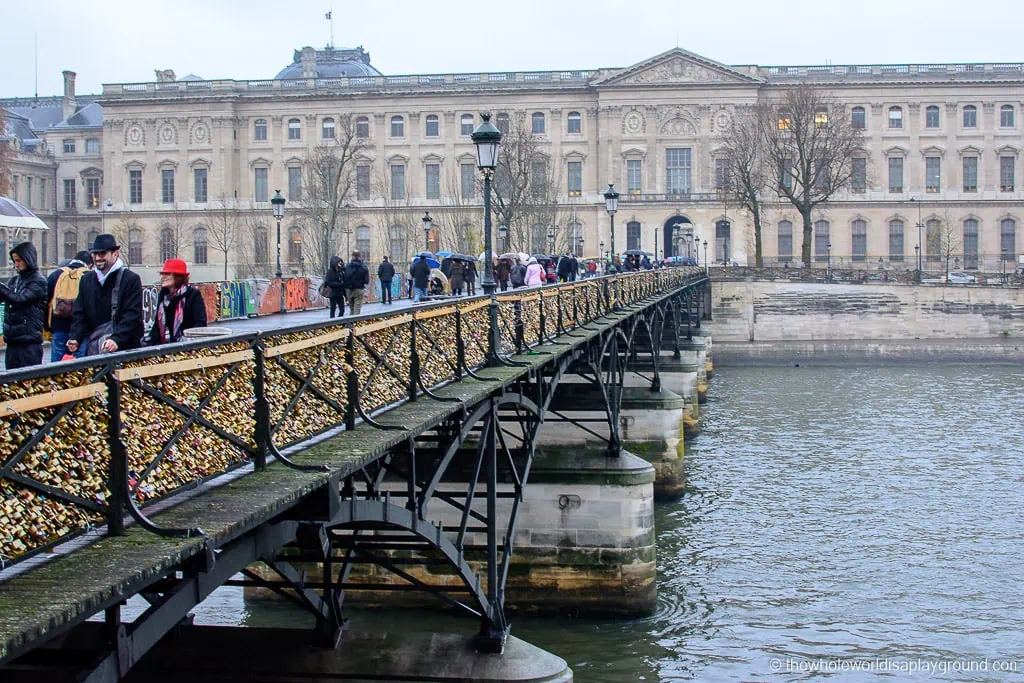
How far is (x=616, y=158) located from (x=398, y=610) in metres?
87.3

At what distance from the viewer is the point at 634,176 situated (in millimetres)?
105312

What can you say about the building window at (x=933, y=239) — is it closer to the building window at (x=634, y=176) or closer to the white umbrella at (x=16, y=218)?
the building window at (x=634, y=176)

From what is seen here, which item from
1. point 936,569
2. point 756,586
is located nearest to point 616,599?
point 756,586

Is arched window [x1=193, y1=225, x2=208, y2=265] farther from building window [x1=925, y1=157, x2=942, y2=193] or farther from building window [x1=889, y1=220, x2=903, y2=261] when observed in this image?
building window [x1=925, y1=157, x2=942, y2=193]

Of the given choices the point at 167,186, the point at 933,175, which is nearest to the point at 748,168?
the point at 933,175

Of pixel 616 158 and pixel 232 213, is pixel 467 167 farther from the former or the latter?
pixel 232 213

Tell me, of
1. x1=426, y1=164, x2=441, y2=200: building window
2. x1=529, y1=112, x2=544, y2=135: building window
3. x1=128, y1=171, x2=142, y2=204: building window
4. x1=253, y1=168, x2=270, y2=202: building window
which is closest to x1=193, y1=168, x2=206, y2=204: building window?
x1=253, y1=168, x2=270, y2=202: building window

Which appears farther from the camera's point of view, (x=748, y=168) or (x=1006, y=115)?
(x=1006, y=115)

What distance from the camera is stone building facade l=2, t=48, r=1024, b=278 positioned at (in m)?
103

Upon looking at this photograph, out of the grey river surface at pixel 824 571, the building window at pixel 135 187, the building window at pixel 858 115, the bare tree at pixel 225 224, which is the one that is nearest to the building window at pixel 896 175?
the building window at pixel 858 115

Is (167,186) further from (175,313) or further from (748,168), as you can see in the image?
(175,313)

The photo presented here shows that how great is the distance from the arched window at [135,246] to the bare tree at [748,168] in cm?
4446

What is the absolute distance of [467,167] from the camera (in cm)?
10781

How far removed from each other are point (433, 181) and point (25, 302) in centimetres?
9802
